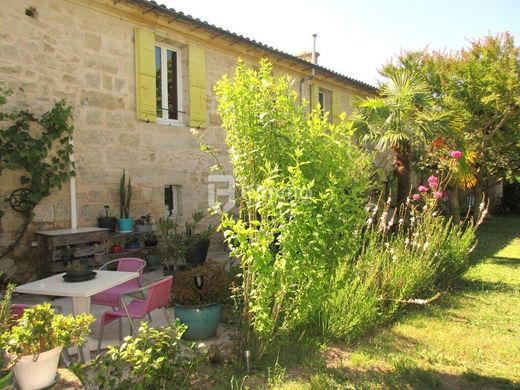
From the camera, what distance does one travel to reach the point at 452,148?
11.0m

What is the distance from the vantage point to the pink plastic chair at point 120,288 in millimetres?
3918

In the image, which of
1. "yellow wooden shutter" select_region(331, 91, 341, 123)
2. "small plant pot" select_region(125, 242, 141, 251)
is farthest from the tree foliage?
"small plant pot" select_region(125, 242, 141, 251)

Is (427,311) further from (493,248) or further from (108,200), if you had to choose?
(493,248)

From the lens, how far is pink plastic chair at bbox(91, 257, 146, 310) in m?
3.92

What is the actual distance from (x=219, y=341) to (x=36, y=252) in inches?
141

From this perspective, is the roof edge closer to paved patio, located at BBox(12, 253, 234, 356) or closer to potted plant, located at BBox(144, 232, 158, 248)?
potted plant, located at BBox(144, 232, 158, 248)

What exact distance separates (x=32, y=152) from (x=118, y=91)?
204 cm

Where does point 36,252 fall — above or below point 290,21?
below

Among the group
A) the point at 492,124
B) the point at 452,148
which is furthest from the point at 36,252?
the point at 492,124

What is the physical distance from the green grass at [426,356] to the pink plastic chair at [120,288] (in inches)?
60.5

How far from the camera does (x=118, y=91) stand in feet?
23.1

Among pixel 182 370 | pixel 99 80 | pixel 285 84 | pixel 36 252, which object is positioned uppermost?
pixel 99 80

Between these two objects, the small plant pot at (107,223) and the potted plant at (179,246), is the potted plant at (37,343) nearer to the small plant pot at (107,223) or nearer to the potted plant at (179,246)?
the potted plant at (179,246)
